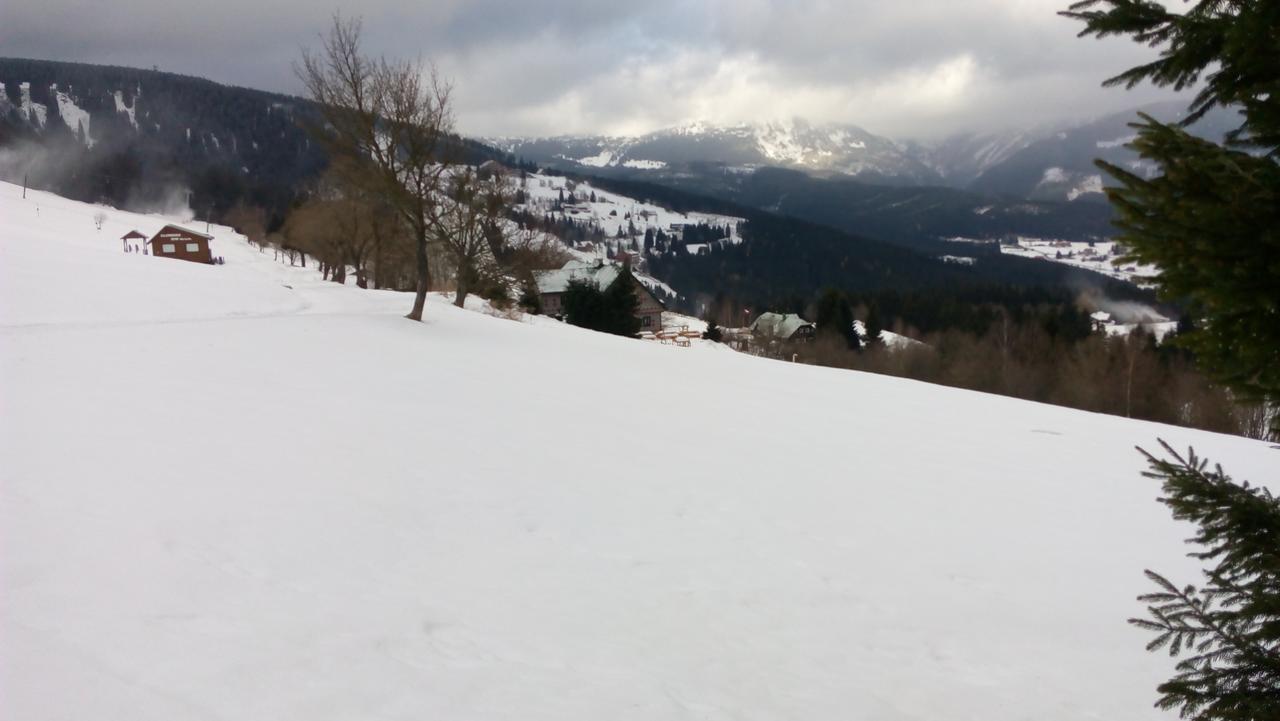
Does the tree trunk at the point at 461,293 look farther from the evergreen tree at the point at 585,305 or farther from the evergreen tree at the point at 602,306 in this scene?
the evergreen tree at the point at 602,306

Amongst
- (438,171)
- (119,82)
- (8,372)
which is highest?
(119,82)

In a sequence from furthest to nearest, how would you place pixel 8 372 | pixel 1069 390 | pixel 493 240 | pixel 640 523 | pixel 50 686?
pixel 1069 390 < pixel 493 240 < pixel 8 372 < pixel 640 523 < pixel 50 686

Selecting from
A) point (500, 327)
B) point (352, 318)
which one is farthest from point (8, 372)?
point (500, 327)

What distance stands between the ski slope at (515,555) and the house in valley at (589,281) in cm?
3810

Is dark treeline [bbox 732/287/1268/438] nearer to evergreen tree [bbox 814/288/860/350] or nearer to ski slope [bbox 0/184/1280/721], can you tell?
evergreen tree [bbox 814/288/860/350]

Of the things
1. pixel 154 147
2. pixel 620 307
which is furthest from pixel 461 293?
pixel 154 147

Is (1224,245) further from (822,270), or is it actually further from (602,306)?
(822,270)

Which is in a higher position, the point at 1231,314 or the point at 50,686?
the point at 1231,314

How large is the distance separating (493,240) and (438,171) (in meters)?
17.3

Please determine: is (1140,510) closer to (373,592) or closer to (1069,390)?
(373,592)

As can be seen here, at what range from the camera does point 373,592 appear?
15.1ft

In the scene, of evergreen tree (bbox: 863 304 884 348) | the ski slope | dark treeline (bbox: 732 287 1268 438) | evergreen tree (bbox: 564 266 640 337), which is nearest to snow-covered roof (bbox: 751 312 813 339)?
dark treeline (bbox: 732 287 1268 438)

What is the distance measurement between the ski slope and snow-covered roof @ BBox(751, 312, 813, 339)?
61.8 metres

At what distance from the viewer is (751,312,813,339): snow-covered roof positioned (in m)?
73.5
